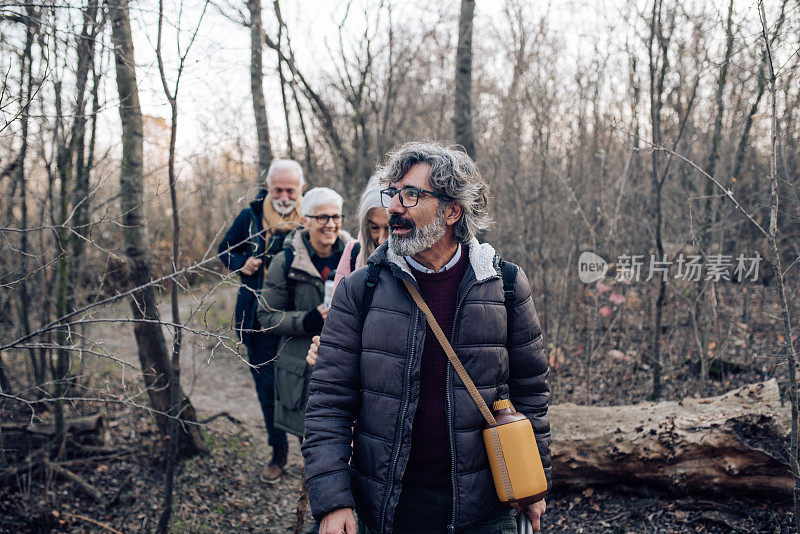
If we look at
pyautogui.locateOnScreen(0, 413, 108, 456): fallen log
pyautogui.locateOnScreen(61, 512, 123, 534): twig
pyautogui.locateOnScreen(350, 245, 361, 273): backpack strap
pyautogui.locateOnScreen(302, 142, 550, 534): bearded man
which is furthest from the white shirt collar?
pyautogui.locateOnScreen(0, 413, 108, 456): fallen log

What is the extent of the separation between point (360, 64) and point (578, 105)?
3.62 m

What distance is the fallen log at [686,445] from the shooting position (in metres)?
3.14

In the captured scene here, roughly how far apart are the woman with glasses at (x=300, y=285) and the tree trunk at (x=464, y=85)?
2.61 metres

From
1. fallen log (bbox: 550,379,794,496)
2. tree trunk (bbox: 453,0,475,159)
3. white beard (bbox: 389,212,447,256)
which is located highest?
tree trunk (bbox: 453,0,475,159)

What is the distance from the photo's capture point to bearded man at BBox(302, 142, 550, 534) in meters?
1.79

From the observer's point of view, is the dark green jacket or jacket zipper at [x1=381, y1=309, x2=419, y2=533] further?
the dark green jacket

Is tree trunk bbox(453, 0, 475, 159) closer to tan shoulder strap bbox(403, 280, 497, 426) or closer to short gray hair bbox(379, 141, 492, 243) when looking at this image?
short gray hair bbox(379, 141, 492, 243)

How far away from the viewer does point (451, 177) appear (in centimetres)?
Result: 198

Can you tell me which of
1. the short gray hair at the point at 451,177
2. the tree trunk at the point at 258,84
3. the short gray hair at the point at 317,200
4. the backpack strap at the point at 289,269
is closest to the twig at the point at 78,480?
the backpack strap at the point at 289,269

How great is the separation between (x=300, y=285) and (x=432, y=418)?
5.83 ft

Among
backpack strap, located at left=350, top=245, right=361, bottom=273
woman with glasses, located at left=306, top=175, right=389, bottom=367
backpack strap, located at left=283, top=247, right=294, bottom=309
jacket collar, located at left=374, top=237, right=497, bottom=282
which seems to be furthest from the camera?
backpack strap, located at left=283, top=247, right=294, bottom=309

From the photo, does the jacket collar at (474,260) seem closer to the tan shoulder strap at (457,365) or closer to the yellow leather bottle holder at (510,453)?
the tan shoulder strap at (457,365)

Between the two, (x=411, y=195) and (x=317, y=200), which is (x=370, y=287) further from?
(x=317, y=200)

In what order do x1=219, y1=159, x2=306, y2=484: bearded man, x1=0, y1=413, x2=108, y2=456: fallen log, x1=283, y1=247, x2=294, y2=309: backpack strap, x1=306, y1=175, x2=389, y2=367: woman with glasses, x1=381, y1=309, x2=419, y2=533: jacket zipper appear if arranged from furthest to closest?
x1=0, y1=413, x2=108, y2=456: fallen log, x1=219, y1=159, x2=306, y2=484: bearded man, x1=283, y1=247, x2=294, y2=309: backpack strap, x1=306, y1=175, x2=389, y2=367: woman with glasses, x1=381, y1=309, x2=419, y2=533: jacket zipper
